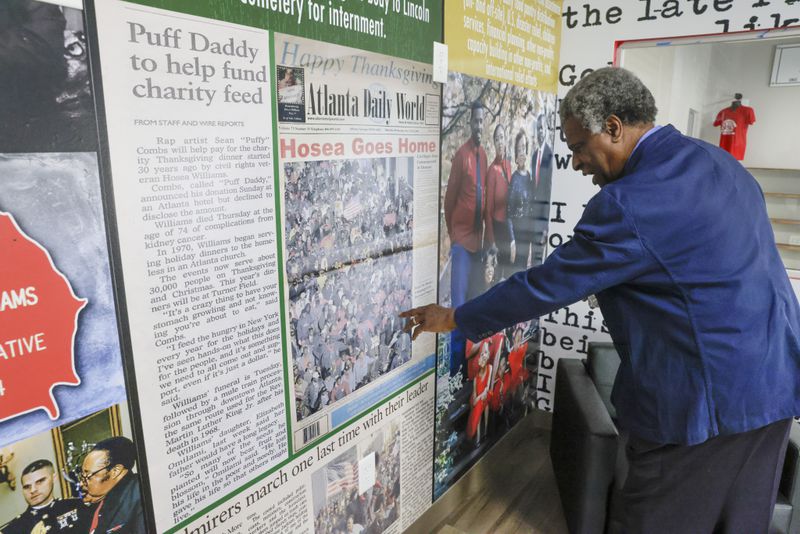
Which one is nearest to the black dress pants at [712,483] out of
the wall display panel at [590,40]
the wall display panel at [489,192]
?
the wall display panel at [489,192]

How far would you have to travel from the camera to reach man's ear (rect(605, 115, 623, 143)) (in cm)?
145

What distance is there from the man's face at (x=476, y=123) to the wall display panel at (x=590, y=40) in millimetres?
903

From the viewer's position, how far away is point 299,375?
4.74ft

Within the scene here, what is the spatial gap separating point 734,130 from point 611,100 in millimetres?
1839

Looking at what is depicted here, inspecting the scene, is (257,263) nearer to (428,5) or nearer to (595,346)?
(428,5)

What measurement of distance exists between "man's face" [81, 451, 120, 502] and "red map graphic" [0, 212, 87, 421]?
0.12 metres

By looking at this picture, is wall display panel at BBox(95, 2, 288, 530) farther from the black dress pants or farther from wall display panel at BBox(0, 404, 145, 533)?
the black dress pants

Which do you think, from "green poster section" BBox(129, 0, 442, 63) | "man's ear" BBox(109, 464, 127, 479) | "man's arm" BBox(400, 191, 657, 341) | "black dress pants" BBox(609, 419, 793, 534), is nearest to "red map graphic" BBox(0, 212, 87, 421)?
"man's ear" BBox(109, 464, 127, 479)

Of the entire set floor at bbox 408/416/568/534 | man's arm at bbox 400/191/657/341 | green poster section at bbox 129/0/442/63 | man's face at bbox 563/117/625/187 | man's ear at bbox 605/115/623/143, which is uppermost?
green poster section at bbox 129/0/442/63

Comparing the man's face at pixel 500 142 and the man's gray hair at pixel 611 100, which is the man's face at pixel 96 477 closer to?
the man's gray hair at pixel 611 100

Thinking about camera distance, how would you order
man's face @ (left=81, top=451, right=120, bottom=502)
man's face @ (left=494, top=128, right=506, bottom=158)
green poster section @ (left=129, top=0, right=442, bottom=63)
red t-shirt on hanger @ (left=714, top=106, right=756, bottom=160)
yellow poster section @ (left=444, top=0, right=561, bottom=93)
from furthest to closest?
red t-shirt on hanger @ (left=714, top=106, right=756, bottom=160), man's face @ (left=494, top=128, right=506, bottom=158), yellow poster section @ (left=444, top=0, right=561, bottom=93), green poster section @ (left=129, top=0, right=442, bottom=63), man's face @ (left=81, top=451, right=120, bottom=502)

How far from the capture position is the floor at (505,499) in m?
2.32

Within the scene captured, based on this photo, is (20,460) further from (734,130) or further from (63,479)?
(734,130)

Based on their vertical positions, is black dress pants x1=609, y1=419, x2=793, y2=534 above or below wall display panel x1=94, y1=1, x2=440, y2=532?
below
